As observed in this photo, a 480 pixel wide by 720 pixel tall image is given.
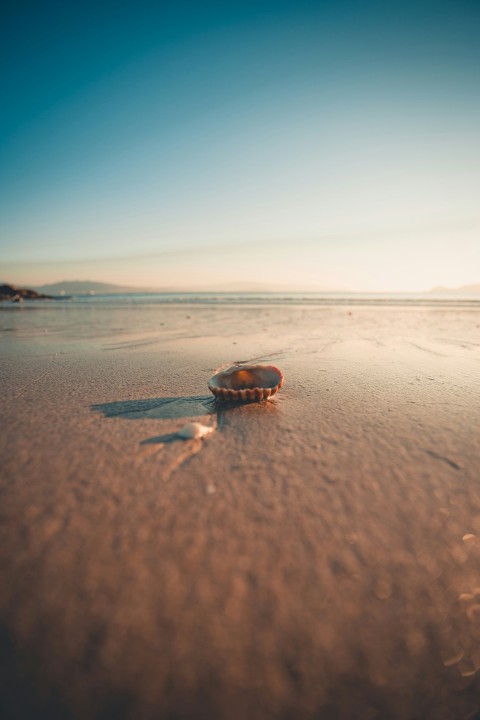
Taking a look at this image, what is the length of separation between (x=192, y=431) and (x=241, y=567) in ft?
3.17

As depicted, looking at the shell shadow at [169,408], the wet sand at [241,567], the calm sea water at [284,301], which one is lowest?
the wet sand at [241,567]

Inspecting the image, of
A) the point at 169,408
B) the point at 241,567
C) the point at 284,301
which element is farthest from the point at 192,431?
the point at 284,301

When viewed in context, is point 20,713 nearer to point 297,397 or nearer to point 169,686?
point 169,686

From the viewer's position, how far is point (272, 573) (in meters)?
1.09

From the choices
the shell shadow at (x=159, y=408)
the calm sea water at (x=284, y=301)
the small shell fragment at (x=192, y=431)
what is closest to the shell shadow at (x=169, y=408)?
the shell shadow at (x=159, y=408)

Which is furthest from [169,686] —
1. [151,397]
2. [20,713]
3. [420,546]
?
[151,397]

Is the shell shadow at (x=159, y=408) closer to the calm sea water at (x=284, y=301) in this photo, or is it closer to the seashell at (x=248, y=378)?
the seashell at (x=248, y=378)

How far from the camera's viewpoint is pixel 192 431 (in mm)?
1989

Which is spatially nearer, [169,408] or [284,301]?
[169,408]

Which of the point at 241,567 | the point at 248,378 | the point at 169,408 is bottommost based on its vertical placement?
the point at 241,567

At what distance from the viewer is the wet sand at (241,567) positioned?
2.75ft

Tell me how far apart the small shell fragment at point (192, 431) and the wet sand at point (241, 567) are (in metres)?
0.05

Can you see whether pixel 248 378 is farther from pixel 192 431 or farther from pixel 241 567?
pixel 241 567

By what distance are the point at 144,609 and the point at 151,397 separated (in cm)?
192
